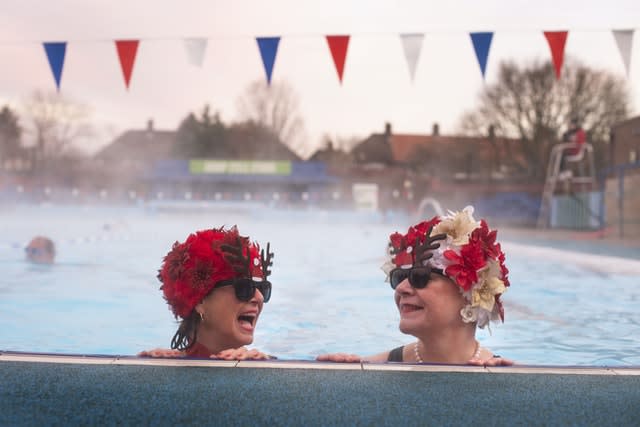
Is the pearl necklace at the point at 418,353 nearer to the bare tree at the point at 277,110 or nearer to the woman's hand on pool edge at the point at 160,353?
the woman's hand on pool edge at the point at 160,353

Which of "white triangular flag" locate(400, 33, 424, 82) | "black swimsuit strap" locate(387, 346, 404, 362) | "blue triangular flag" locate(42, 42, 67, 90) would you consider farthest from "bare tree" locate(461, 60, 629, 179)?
"black swimsuit strap" locate(387, 346, 404, 362)

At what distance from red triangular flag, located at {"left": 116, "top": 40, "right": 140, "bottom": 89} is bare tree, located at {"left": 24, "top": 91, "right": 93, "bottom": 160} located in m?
39.3

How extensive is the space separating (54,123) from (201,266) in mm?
49611

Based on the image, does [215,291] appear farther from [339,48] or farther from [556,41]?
[556,41]

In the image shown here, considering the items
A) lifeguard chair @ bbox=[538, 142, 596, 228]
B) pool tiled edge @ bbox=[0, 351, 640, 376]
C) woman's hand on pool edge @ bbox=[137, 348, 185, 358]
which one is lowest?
woman's hand on pool edge @ bbox=[137, 348, 185, 358]

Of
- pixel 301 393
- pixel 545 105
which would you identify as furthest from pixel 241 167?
pixel 301 393

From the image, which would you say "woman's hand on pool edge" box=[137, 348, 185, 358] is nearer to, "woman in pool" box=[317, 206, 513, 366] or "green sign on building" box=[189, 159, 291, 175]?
"woman in pool" box=[317, 206, 513, 366]

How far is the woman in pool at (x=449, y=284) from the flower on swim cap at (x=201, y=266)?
564 mm

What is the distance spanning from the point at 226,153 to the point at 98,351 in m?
50.4

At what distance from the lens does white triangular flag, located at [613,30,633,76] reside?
386 inches

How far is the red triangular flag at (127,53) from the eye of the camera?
395 inches

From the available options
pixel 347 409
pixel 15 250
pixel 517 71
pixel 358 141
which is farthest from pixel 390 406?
pixel 358 141

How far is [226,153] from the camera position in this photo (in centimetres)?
5681

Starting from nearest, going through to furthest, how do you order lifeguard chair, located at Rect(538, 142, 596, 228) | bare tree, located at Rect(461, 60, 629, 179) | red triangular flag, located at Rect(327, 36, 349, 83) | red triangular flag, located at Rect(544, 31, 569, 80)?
red triangular flag, located at Rect(544, 31, 569, 80), red triangular flag, located at Rect(327, 36, 349, 83), lifeguard chair, located at Rect(538, 142, 596, 228), bare tree, located at Rect(461, 60, 629, 179)
